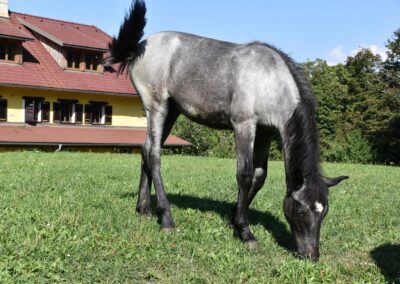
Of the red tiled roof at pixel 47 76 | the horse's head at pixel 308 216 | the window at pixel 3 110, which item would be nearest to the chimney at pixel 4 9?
the red tiled roof at pixel 47 76

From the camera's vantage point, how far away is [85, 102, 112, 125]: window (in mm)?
33938

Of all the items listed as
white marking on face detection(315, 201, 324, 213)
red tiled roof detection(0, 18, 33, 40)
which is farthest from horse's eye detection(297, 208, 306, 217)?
red tiled roof detection(0, 18, 33, 40)

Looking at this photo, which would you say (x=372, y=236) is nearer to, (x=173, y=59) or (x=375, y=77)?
(x=173, y=59)

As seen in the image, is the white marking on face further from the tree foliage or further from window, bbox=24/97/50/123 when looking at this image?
the tree foliage

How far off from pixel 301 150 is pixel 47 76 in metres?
28.2


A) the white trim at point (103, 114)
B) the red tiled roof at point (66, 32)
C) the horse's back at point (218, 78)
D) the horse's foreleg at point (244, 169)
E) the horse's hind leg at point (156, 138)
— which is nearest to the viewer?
the horse's back at point (218, 78)

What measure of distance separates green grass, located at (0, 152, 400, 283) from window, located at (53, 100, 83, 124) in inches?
890

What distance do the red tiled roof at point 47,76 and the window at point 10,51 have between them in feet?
1.65

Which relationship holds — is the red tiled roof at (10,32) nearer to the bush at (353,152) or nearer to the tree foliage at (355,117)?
the tree foliage at (355,117)

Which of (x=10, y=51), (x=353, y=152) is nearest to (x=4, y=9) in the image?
(x=10, y=51)

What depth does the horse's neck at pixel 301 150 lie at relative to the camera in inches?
230

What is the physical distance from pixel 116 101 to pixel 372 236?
97.3 feet

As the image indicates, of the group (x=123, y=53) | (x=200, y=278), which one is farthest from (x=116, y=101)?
(x=200, y=278)

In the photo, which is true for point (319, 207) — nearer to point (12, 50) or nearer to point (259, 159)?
point (259, 159)
